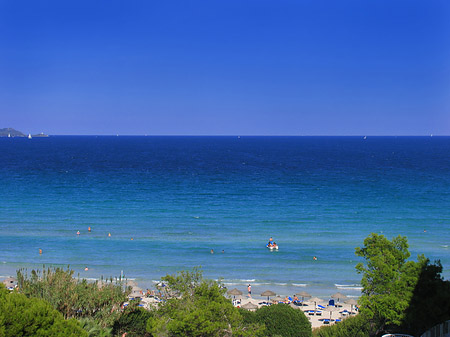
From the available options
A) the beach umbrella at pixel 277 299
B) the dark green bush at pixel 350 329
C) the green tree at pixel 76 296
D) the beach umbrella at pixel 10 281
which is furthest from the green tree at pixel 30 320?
the beach umbrella at pixel 10 281

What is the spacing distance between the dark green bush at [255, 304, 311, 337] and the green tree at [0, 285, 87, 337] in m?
11.0

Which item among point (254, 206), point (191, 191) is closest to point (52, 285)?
point (254, 206)

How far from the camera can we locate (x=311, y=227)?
51.4 m

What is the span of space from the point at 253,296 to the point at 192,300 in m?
15.4

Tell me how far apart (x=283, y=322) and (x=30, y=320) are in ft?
42.6

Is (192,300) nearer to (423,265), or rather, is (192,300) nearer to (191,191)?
(423,265)

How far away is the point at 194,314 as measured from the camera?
15.7m

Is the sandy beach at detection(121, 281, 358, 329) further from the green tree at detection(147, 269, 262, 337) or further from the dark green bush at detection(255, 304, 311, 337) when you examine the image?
the green tree at detection(147, 269, 262, 337)


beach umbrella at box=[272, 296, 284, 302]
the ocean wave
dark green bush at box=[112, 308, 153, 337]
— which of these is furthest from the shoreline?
dark green bush at box=[112, 308, 153, 337]

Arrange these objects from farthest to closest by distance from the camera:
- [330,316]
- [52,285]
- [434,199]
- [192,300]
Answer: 1. [434,199]
2. [330,316]
3. [52,285]
4. [192,300]

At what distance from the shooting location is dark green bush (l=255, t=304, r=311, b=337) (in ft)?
74.8

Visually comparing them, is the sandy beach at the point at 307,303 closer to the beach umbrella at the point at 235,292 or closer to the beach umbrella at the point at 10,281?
the beach umbrella at the point at 235,292

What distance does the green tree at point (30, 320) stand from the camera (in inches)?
505

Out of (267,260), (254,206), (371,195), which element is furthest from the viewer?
(371,195)
